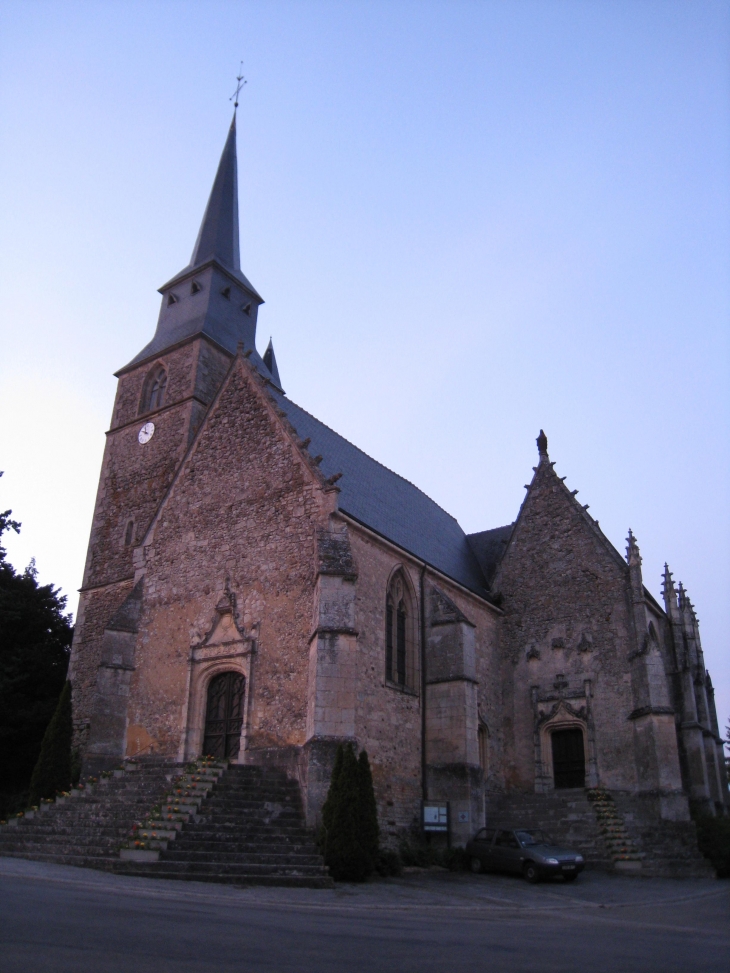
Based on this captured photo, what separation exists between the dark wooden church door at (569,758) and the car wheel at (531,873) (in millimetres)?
6773

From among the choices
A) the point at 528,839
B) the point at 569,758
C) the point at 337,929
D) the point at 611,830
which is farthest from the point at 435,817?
the point at 337,929

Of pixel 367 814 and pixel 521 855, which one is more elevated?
pixel 367 814

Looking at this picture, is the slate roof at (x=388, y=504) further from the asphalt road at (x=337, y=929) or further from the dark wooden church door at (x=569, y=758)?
the asphalt road at (x=337, y=929)

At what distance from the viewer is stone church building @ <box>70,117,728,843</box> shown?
18078 mm

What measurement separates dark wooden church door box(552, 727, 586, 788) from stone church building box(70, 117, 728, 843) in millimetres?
66

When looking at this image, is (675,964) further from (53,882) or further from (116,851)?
(116,851)

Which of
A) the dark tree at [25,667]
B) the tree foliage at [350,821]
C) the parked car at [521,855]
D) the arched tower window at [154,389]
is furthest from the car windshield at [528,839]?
the arched tower window at [154,389]

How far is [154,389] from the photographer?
1167 inches

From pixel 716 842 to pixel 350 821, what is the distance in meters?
10.8

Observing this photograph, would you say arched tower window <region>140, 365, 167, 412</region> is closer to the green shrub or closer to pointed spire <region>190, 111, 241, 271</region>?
pointed spire <region>190, 111, 241, 271</region>

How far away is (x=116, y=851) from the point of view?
549 inches

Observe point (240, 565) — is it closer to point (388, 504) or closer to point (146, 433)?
point (388, 504)

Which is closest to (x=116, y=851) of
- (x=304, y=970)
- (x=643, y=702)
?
(x=304, y=970)

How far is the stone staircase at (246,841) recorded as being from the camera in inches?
512
